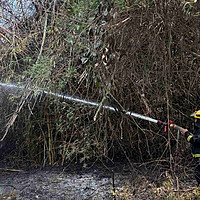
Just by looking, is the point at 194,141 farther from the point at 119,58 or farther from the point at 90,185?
the point at 90,185

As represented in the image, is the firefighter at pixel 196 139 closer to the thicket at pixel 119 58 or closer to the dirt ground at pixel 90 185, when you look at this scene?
the thicket at pixel 119 58

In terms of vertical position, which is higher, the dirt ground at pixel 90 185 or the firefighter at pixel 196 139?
the firefighter at pixel 196 139

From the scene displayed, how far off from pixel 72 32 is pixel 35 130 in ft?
8.41

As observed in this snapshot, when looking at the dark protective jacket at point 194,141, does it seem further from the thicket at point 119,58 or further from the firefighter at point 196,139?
the thicket at point 119,58

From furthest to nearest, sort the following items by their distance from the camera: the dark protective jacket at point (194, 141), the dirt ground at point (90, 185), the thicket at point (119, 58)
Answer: the dirt ground at point (90, 185) → the dark protective jacket at point (194, 141) → the thicket at point (119, 58)

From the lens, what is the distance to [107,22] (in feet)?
6.93

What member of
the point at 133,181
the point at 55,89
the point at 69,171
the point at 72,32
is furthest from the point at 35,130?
the point at 72,32

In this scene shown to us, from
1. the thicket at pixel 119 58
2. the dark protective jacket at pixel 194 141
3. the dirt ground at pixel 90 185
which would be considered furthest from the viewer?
the dirt ground at pixel 90 185

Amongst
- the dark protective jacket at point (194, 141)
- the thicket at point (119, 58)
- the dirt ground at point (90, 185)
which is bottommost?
the dirt ground at point (90, 185)

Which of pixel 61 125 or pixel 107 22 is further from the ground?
pixel 107 22

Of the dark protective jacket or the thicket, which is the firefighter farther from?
the thicket

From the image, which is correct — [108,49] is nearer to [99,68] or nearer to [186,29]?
[99,68]

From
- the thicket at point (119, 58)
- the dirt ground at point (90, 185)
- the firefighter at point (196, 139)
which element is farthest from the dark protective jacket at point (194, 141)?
the dirt ground at point (90, 185)

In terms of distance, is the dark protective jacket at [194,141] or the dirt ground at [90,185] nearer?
the dark protective jacket at [194,141]
